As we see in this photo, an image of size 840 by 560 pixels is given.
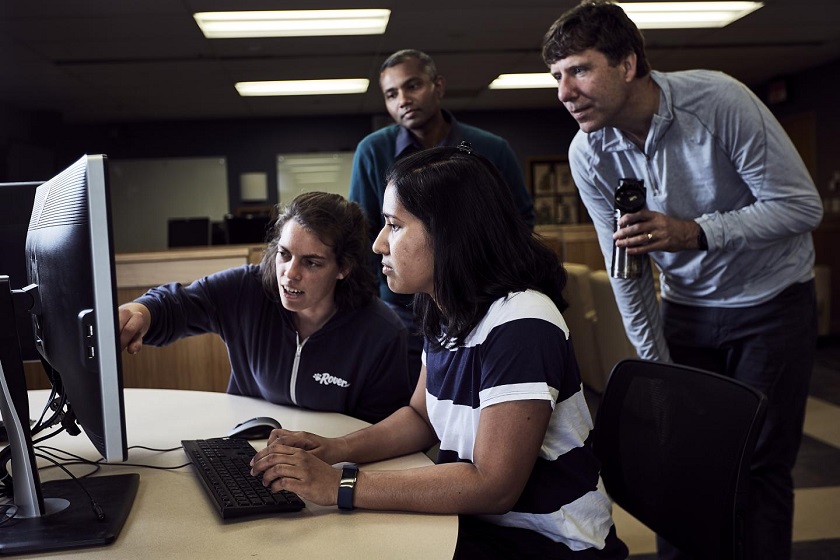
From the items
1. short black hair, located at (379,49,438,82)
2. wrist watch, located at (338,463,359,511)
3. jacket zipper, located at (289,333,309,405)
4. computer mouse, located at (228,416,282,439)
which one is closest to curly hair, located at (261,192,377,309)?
jacket zipper, located at (289,333,309,405)

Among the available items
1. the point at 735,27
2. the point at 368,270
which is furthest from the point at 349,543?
the point at 735,27

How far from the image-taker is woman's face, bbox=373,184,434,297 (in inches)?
50.2

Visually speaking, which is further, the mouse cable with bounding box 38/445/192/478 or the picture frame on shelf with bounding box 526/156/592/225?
the picture frame on shelf with bounding box 526/156/592/225

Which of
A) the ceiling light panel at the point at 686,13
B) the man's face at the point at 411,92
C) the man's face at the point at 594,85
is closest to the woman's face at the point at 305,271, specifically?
the man's face at the point at 594,85

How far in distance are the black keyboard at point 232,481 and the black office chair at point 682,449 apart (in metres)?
0.58

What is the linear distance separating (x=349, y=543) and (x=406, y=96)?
6.12 feet

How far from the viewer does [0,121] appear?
8.73 metres

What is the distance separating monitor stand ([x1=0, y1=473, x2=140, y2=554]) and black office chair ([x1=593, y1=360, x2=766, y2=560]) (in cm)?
81

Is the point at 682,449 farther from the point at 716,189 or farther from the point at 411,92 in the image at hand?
the point at 411,92

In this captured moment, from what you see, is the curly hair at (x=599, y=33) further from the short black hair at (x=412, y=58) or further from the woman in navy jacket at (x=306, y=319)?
the short black hair at (x=412, y=58)

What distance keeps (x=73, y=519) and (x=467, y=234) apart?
70cm

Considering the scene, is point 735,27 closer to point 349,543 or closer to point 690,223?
point 690,223

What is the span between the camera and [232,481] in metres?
1.22

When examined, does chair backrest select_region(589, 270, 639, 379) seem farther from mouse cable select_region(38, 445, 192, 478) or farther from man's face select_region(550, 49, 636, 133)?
mouse cable select_region(38, 445, 192, 478)
